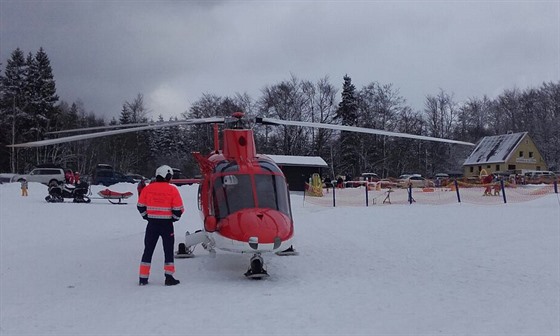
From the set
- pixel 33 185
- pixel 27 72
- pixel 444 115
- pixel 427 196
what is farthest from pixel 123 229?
pixel 444 115

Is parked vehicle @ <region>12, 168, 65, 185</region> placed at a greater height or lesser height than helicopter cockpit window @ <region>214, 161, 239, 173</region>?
greater

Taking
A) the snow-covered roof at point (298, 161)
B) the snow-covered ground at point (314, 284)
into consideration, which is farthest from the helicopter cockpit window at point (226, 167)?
the snow-covered roof at point (298, 161)

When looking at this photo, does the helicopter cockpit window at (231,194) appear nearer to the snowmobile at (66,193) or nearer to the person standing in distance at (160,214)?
the person standing in distance at (160,214)

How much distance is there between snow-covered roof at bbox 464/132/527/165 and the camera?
228 ft

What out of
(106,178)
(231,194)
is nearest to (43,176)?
(106,178)

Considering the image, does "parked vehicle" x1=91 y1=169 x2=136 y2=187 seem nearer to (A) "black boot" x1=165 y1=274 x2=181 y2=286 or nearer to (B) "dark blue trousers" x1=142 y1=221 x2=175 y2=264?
(B) "dark blue trousers" x1=142 y1=221 x2=175 y2=264

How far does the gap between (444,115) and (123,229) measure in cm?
7844

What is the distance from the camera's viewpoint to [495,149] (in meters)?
71.9

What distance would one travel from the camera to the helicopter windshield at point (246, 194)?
395 inches

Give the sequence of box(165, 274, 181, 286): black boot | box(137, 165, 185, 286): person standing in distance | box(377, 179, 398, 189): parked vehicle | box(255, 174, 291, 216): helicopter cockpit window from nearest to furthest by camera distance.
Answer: box(165, 274, 181, 286): black boot, box(137, 165, 185, 286): person standing in distance, box(255, 174, 291, 216): helicopter cockpit window, box(377, 179, 398, 189): parked vehicle

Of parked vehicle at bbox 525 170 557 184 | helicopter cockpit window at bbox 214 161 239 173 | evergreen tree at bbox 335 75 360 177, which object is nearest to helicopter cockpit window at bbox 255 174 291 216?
helicopter cockpit window at bbox 214 161 239 173

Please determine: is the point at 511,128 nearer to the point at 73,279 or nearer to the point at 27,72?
the point at 27,72

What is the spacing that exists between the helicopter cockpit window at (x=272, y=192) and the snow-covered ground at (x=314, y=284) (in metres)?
1.36

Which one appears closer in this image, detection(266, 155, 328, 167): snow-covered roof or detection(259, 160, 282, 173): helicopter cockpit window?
detection(259, 160, 282, 173): helicopter cockpit window
